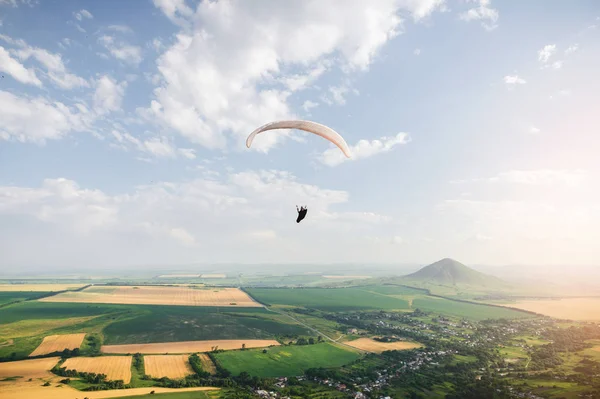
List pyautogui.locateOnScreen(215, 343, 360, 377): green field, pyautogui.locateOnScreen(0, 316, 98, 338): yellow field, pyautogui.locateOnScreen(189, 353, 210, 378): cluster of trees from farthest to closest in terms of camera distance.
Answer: pyautogui.locateOnScreen(0, 316, 98, 338): yellow field < pyautogui.locateOnScreen(215, 343, 360, 377): green field < pyautogui.locateOnScreen(189, 353, 210, 378): cluster of trees

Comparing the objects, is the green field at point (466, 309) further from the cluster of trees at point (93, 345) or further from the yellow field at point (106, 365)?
the cluster of trees at point (93, 345)

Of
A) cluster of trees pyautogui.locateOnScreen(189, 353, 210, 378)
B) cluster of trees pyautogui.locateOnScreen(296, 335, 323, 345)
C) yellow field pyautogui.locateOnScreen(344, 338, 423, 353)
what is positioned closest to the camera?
cluster of trees pyautogui.locateOnScreen(189, 353, 210, 378)

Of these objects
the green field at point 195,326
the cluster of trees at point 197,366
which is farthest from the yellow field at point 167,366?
the green field at point 195,326

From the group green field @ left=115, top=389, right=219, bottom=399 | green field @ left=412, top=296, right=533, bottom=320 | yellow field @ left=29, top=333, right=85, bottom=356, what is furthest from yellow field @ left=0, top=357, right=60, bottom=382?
green field @ left=412, top=296, right=533, bottom=320

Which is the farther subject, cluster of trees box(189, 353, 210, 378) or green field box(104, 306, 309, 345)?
green field box(104, 306, 309, 345)

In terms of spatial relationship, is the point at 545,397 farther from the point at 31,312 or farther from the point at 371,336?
the point at 31,312

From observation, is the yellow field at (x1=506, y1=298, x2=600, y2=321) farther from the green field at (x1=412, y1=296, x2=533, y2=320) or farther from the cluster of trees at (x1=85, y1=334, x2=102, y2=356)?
the cluster of trees at (x1=85, y1=334, x2=102, y2=356)
